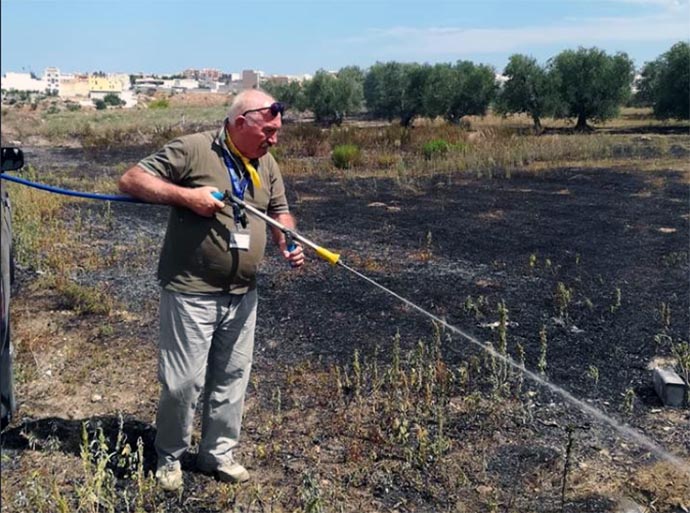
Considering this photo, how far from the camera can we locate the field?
136 inches

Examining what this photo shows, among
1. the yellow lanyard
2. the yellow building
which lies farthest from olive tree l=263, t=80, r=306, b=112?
the yellow building

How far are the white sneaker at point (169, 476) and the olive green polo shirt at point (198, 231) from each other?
89 centimetres

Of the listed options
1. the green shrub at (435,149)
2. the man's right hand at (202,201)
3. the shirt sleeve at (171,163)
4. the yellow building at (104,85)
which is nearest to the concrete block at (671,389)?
the man's right hand at (202,201)

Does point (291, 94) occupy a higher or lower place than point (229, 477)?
higher

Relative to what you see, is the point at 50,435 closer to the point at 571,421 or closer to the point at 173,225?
the point at 173,225

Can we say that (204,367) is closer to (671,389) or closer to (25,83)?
(671,389)

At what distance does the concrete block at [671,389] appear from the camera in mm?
4375

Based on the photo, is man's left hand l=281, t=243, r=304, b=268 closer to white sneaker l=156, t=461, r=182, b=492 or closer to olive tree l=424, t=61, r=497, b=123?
white sneaker l=156, t=461, r=182, b=492

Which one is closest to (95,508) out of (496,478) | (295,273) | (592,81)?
(496,478)

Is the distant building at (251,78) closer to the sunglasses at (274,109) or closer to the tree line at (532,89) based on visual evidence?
the sunglasses at (274,109)

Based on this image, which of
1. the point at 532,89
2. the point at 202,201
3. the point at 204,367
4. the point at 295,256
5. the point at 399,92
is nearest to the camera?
the point at 202,201

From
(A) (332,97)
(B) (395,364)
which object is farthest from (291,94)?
(B) (395,364)

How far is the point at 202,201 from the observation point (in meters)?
2.99

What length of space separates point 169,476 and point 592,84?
111 feet
